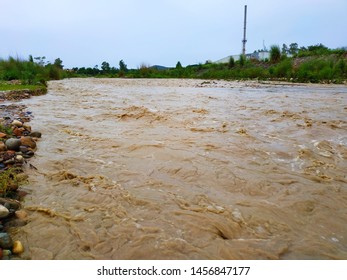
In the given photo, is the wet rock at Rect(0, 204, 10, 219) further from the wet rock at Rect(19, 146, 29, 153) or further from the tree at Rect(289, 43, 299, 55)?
the tree at Rect(289, 43, 299, 55)

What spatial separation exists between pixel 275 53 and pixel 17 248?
1104 inches

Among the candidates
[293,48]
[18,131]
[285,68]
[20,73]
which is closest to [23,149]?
[18,131]

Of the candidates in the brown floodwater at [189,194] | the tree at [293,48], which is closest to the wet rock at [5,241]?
the brown floodwater at [189,194]

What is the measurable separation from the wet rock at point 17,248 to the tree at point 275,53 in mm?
27788

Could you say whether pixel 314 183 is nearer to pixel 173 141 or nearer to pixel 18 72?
pixel 173 141

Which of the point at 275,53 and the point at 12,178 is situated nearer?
the point at 12,178

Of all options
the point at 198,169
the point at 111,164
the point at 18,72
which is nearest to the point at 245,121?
the point at 198,169

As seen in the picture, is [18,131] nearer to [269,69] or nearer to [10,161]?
[10,161]

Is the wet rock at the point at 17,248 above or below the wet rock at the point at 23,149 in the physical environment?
below

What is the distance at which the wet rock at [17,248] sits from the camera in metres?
2.01

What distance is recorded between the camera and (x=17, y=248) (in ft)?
6.64

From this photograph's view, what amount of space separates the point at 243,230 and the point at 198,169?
1.39m

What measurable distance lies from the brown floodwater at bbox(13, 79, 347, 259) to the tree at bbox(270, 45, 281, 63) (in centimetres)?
2277

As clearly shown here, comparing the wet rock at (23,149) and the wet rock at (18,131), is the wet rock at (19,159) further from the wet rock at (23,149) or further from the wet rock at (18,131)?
the wet rock at (18,131)
